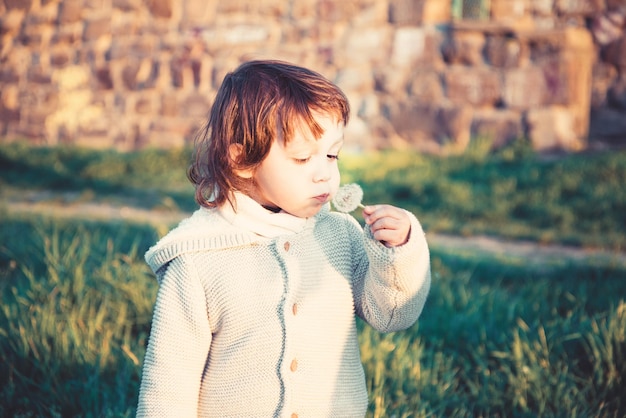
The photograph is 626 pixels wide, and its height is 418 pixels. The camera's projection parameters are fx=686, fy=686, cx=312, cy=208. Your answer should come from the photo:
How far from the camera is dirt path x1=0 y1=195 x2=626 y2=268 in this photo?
384 cm

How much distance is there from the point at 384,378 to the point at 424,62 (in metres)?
4.99

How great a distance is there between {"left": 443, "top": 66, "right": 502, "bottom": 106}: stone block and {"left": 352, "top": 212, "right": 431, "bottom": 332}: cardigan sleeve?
17.3 ft

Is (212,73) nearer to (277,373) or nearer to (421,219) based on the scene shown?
(421,219)

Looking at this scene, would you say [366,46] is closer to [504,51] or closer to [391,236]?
[504,51]

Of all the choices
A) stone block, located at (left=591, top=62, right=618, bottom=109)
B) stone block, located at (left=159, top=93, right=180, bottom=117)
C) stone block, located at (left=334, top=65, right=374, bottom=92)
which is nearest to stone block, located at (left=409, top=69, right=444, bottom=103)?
stone block, located at (left=334, top=65, right=374, bottom=92)

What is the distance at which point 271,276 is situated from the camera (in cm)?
155

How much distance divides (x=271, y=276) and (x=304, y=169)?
0.25 meters

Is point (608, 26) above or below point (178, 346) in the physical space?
above

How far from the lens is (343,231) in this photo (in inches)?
66.7

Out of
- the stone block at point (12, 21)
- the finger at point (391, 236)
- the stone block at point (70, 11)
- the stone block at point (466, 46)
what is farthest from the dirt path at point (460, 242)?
the stone block at point (12, 21)

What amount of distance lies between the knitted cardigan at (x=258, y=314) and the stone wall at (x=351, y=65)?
4.69 m

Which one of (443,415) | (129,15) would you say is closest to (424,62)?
(129,15)

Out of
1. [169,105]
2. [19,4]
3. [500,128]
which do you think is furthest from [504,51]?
[19,4]

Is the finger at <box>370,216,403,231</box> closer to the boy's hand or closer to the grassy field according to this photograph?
the boy's hand
